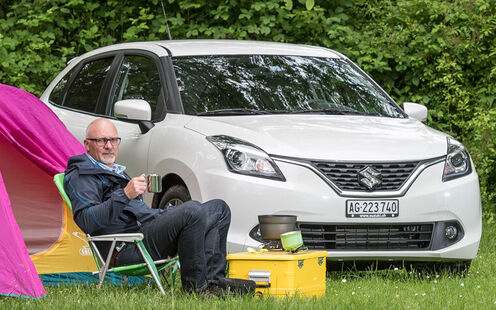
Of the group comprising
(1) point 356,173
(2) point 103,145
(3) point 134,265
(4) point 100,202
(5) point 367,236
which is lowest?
(5) point 367,236

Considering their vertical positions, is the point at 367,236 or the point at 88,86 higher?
the point at 88,86

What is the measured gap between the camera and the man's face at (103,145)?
6129mm

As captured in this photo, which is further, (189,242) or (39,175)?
(39,175)

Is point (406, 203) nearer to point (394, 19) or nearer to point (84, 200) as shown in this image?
point (84, 200)

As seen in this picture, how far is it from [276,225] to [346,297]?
63cm

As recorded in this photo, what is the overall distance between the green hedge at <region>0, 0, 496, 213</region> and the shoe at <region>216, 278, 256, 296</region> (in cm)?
608

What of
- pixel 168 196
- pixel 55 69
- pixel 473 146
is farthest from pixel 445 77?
pixel 168 196

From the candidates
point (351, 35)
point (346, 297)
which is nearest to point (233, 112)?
point (346, 297)

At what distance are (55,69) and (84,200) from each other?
26.6ft

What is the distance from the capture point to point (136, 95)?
793 centimetres

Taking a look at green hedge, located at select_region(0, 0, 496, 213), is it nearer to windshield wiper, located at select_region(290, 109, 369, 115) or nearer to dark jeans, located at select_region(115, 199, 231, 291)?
windshield wiper, located at select_region(290, 109, 369, 115)

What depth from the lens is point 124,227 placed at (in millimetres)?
6160

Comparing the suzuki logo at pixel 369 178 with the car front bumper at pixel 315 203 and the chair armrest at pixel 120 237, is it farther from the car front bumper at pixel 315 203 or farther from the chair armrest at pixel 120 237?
the chair armrest at pixel 120 237

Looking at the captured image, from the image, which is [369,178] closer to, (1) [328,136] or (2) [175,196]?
(1) [328,136]
